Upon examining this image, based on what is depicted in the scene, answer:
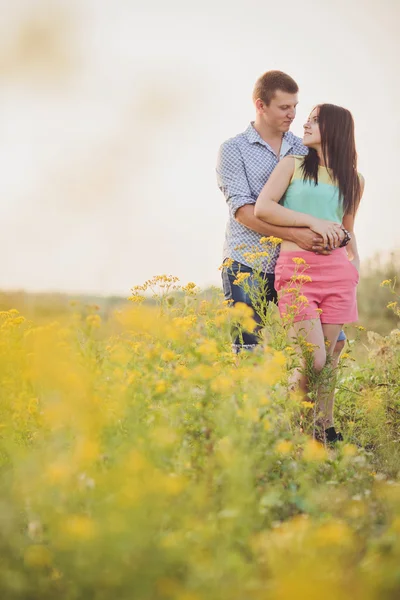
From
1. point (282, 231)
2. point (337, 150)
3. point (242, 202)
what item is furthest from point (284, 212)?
point (337, 150)

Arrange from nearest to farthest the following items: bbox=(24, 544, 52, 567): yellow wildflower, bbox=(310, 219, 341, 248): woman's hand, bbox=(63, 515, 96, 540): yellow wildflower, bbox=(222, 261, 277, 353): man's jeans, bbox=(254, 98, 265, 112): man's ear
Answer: bbox=(63, 515, 96, 540): yellow wildflower < bbox=(24, 544, 52, 567): yellow wildflower < bbox=(310, 219, 341, 248): woman's hand < bbox=(222, 261, 277, 353): man's jeans < bbox=(254, 98, 265, 112): man's ear

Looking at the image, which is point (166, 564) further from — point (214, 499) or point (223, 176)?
point (223, 176)

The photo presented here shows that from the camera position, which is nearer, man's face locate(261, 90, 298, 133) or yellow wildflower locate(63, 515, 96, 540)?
yellow wildflower locate(63, 515, 96, 540)

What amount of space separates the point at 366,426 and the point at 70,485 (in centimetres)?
297

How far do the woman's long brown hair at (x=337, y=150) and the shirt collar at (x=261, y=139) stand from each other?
1.66 ft

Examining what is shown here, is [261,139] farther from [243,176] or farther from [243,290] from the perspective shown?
[243,290]

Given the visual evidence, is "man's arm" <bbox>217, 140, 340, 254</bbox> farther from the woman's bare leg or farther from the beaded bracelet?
the woman's bare leg

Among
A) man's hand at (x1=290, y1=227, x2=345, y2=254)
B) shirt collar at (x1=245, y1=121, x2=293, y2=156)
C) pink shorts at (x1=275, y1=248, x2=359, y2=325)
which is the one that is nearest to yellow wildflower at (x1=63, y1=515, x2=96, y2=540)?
pink shorts at (x1=275, y1=248, x2=359, y2=325)

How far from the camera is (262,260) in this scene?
4172 millimetres

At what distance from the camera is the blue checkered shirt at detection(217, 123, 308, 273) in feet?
14.2

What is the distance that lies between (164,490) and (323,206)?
270 centimetres

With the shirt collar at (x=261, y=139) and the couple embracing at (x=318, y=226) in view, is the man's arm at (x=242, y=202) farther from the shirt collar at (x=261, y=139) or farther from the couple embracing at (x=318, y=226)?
the shirt collar at (x=261, y=139)

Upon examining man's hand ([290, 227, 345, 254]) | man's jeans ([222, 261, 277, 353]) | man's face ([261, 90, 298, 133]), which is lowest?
man's jeans ([222, 261, 277, 353])

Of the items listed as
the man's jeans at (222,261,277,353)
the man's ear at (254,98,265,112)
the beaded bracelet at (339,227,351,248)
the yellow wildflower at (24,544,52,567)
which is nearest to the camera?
the yellow wildflower at (24,544,52,567)
